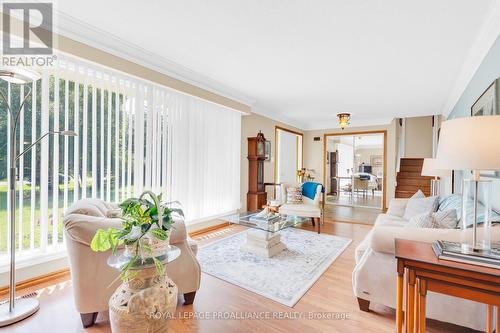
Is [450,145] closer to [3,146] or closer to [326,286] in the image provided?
[326,286]

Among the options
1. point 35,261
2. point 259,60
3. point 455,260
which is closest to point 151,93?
point 259,60

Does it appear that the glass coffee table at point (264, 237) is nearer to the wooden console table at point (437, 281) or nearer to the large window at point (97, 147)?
the large window at point (97, 147)

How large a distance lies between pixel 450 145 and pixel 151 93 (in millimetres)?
3345

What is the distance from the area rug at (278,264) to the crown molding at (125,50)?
2525mm

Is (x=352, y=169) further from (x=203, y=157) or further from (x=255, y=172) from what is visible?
(x=203, y=157)

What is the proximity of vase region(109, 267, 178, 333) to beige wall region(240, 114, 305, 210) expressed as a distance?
3769mm

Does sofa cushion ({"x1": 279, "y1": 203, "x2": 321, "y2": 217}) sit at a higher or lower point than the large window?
lower

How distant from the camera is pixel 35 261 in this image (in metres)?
2.34

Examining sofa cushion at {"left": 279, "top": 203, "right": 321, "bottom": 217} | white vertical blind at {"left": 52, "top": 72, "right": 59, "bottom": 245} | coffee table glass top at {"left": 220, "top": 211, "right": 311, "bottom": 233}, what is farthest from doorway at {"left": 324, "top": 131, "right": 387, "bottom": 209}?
white vertical blind at {"left": 52, "top": 72, "right": 59, "bottom": 245}

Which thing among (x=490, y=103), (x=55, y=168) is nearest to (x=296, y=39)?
(x=490, y=103)

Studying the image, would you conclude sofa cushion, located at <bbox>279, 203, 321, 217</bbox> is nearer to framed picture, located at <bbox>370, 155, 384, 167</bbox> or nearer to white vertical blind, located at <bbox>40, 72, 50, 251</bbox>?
white vertical blind, located at <bbox>40, 72, 50, 251</bbox>

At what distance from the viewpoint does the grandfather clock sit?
5.09 metres

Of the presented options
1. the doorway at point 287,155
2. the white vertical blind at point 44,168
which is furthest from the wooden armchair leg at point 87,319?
the doorway at point 287,155

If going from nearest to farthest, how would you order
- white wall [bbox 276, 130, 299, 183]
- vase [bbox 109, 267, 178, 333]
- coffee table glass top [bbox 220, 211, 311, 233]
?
vase [bbox 109, 267, 178, 333] → coffee table glass top [bbox 220, 211, 311, 233] → white wall [bbox 276, 130, 299, 183]
